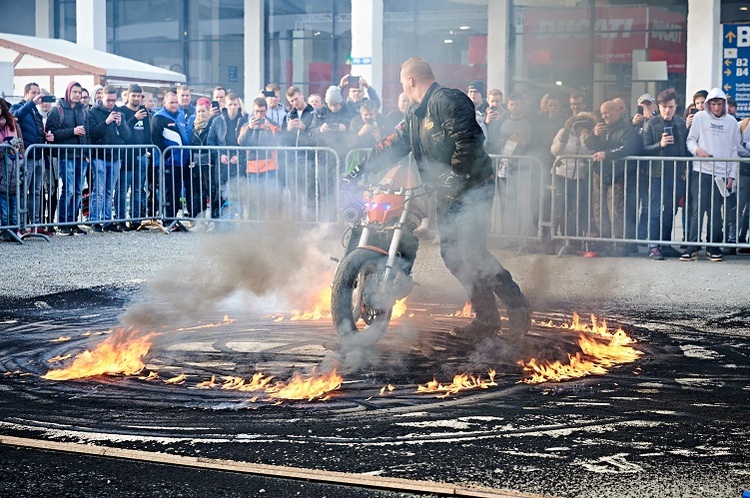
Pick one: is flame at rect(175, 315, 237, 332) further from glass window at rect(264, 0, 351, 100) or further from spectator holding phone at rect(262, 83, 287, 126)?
glass window at rect(264, 0, 351, 100)

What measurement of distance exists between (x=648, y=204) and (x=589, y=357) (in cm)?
679

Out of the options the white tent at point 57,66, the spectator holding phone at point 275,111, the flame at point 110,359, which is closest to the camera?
the flame at point 110,359

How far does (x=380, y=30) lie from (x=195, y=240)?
34.1ft

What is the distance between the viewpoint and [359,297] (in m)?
7.66

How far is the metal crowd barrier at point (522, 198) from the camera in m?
14.4

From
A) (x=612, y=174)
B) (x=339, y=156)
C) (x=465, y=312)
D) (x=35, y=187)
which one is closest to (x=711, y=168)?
(x=612, y=174)

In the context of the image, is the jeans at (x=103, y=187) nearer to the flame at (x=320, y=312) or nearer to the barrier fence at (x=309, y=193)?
the barrier fence at (x=309, y=193)

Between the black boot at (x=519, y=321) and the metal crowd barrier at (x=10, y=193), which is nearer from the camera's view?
the black boot at (x=519, y=321)

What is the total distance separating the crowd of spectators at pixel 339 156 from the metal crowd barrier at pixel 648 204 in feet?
0.05

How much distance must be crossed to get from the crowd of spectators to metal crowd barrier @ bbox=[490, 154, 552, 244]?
0.10ft

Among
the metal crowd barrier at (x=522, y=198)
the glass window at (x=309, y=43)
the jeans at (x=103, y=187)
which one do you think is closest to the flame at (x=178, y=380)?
the metal crowd barrier at (x=522, y=198)

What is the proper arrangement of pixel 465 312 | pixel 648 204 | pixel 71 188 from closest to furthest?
pixel 465 312, pixel 648 204, pixel 71 188

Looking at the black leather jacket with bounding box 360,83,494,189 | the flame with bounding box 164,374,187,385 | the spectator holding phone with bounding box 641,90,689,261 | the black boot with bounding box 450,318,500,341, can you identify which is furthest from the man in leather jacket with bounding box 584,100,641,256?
the flame with bounding box 164,374,187,385

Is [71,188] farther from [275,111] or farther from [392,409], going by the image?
[392,409]
